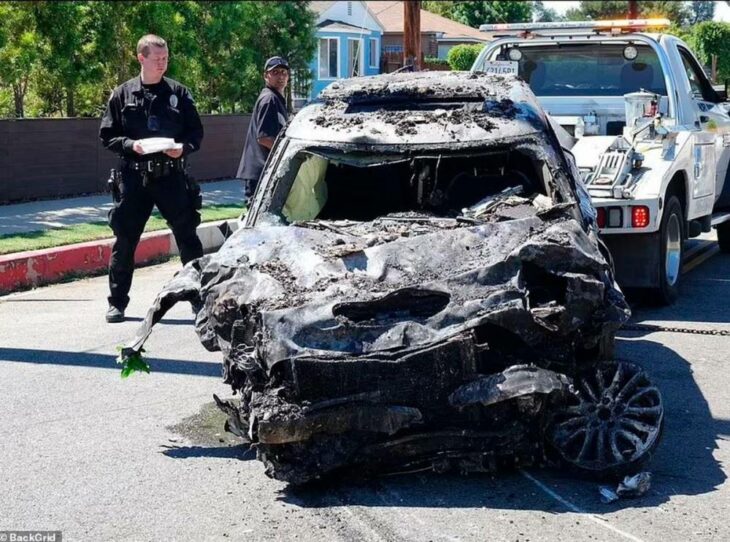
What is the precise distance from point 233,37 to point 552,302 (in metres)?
16.9

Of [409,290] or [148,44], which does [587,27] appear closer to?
[148,44]

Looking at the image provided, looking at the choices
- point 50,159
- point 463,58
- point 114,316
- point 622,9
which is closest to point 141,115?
point 114,316

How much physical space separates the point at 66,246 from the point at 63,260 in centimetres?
36

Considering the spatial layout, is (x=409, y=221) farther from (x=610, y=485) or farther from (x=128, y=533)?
(x=128, y=533)

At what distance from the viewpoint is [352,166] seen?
6.61m

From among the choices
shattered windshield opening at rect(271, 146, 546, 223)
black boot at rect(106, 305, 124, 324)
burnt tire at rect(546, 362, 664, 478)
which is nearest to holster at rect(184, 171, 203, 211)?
A: black boot at rect(106, 305, 124, 324)

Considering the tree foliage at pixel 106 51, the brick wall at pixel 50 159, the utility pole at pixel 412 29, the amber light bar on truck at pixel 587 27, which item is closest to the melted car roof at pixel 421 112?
the amber light bar on truck at pixel 587 27

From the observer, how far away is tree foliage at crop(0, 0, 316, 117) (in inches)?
613

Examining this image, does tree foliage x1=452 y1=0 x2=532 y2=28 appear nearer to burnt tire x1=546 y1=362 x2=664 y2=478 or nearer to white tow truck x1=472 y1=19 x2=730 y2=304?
white tow truck x1=472 y1=19 x2=730 y2=304

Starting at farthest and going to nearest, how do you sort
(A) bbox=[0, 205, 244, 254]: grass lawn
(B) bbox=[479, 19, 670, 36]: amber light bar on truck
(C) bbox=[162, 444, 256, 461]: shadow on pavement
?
(A) bbox=[0, 205, 244, 254]: grass lawn → (B) bbox=[479, 19, 670, 36]: amber light bar on truck → (C) bbox=[162, 444, 256, 461]: shadow on pavement

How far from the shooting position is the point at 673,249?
9211 millimetres

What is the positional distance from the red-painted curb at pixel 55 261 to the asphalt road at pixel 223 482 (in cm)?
268

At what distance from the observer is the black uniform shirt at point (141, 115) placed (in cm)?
814

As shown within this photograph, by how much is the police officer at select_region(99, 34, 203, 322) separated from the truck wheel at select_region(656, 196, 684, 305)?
12.0ft
